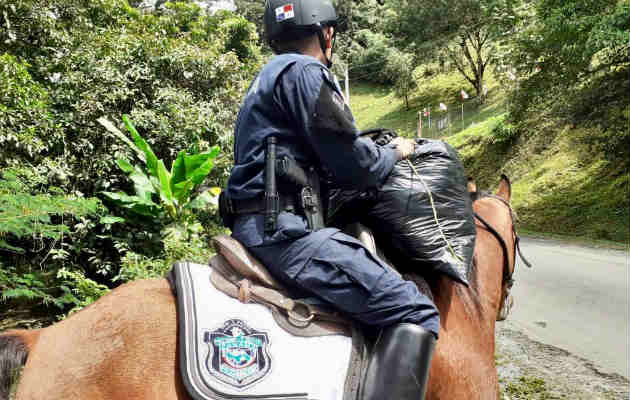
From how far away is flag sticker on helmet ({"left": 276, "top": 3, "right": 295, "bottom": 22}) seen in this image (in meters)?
2.06

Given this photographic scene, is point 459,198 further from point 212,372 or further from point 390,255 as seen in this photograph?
point 212,372

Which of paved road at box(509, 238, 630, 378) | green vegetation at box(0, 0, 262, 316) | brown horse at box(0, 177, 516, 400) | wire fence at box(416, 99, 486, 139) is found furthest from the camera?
wire fence at box(416, 99, 486, 139)

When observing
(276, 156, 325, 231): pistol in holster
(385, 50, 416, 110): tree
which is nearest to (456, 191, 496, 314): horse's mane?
(276, 156, 325, 231): pistol in holster

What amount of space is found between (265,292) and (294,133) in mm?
670

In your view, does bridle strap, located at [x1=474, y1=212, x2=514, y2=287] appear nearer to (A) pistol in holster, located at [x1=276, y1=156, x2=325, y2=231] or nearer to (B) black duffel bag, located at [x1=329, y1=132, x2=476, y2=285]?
(B) black duffel bag, located at [x1=329, y1=132, x2=476, y2=285]

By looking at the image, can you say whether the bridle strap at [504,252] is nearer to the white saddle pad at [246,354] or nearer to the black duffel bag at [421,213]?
the black duffel bag at [421,213]

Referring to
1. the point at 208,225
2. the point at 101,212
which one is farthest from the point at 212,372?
the point at 208,225

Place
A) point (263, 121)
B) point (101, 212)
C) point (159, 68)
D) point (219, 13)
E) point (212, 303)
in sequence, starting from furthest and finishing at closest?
point (219, 13) < point (159, 68) < point (101, 212) < point (263, 121) < point (212, 303)

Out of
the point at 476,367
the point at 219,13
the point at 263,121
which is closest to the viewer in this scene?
the point at 263,121

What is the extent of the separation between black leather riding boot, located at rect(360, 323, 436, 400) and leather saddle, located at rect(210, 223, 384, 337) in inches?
6.3

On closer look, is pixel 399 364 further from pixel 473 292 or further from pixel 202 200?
pixel 202 200

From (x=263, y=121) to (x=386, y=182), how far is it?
67cm

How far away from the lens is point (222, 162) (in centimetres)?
905

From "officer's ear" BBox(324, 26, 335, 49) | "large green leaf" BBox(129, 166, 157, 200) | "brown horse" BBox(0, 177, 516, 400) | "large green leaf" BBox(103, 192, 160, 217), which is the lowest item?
"large green leaf" BBox(103, 192, 160, 217)
